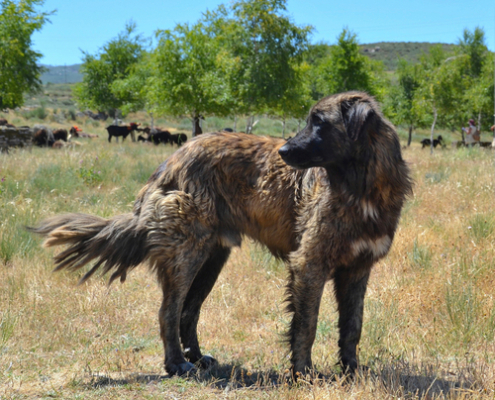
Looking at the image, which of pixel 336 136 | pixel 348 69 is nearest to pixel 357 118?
pixel 336 136

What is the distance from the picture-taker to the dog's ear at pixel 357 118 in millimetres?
3316

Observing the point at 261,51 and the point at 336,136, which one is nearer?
the point at 336,136

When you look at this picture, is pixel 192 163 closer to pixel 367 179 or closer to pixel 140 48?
pixel 367 179

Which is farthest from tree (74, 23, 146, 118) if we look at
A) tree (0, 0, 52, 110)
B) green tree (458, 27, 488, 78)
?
green tree (458, 27, 488, 78)

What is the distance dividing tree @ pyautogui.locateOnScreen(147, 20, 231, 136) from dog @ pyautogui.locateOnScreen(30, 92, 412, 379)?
17.0 m

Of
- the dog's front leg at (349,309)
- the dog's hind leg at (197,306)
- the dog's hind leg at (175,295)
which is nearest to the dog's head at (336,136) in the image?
the dog's front leg at (349,309)

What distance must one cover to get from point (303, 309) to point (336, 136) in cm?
128

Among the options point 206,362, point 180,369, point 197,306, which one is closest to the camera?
point 180,369

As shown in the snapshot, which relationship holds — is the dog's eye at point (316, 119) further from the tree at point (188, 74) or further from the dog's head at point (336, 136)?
the tree at point (188, 74)

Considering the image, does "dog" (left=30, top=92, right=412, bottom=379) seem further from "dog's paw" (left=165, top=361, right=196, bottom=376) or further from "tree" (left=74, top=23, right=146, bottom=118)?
"tree" (left=74, top=23, right=146, bottom=118)

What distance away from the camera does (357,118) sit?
3332 millimetres

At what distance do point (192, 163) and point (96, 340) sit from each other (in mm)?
1935

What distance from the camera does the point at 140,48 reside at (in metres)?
36.7

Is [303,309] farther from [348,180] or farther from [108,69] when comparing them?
[108,69]
